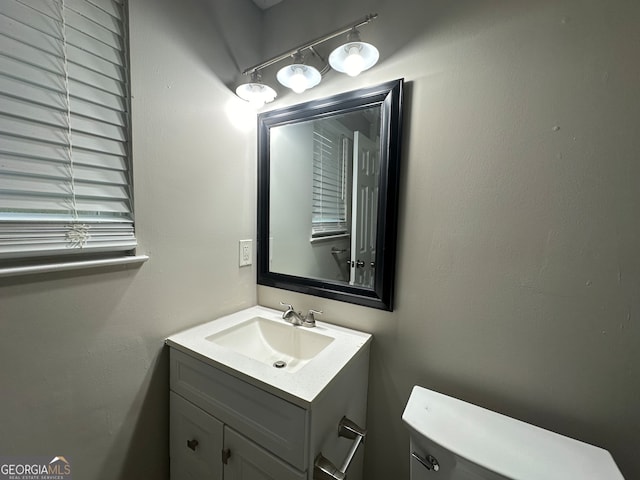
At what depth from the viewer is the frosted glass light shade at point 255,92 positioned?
3.76 feet

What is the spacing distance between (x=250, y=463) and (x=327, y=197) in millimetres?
1051

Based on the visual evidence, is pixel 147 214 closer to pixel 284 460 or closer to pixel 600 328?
pixel 284 460

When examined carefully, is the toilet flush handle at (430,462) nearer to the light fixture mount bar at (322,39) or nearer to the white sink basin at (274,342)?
the white sink basin at (274,342)

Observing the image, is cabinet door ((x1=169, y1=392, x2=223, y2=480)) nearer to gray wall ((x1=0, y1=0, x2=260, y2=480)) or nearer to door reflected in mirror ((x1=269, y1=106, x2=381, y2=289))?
gray wall ((x1=0, y1=0, x2=260, y2=480))

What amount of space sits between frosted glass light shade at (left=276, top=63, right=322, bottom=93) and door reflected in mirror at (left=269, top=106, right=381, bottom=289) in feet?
0.51

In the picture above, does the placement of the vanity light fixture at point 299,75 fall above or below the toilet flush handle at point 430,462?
above

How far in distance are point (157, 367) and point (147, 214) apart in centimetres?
59

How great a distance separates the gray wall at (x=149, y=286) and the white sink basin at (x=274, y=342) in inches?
5.5

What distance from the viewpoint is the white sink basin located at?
1.12m

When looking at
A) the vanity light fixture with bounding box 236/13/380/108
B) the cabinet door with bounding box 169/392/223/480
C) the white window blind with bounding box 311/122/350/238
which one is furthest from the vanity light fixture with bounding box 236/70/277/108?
the cabinet door with bounding box 169/392/223/480

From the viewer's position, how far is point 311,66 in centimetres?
112

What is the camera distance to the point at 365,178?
3.61 feet

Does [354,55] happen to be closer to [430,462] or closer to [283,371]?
[283,371]

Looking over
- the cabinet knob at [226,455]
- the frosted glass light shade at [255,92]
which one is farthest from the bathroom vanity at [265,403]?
the frosted glass light shade at [255,92]
